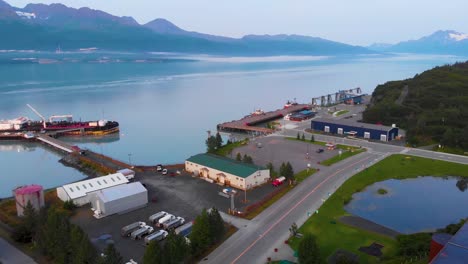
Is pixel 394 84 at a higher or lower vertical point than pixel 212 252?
higher

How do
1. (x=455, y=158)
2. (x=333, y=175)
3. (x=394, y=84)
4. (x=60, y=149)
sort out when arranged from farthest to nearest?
1. (x=394, y=84)
2. (x=60, y=149)
3. (x=455, y=158)
4. (x=333, y=175)

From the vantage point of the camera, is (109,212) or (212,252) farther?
(109,212)

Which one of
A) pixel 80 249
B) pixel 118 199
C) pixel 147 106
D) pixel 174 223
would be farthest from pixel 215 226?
pixel 147 106

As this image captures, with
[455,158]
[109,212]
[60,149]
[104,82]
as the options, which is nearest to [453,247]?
[109,212]

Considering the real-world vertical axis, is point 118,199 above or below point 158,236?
above

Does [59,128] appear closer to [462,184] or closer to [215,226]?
[215,226]

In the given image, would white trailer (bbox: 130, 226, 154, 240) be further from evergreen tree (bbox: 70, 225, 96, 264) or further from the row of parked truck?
evergreen tree (bbox: 70, 225, 96, 264)

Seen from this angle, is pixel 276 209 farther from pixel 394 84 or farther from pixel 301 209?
pixel 394 84
